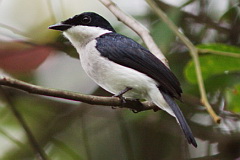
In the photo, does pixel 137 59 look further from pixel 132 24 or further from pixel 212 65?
pixel 212 65

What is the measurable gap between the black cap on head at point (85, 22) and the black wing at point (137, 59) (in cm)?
9

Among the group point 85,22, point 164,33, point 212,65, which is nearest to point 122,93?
point 85,22

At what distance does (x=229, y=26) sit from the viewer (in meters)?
3.19

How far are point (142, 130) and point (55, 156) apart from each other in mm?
499

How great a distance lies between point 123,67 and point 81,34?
0.27 metres

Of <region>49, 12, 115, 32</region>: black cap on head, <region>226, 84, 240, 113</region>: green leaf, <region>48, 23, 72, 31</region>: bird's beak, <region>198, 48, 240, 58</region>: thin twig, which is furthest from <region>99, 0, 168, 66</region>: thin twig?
<region>226, 84, 240, 113</region>: green leaf

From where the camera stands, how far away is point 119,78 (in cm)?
217

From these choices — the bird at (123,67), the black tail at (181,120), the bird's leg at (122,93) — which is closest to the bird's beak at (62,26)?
the bird at (123,67)

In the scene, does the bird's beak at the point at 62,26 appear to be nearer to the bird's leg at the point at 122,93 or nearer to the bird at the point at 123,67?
the bird at the point at 123,67

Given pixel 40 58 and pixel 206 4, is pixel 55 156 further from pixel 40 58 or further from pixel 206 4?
pixel 206 4

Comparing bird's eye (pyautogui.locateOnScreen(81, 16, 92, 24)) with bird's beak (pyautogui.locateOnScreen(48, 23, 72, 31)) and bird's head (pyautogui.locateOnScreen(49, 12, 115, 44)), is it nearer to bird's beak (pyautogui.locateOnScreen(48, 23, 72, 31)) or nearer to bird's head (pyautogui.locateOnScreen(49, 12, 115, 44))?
bird's head (pyautogui.locateOnScreen(49, 12, 115, 44))

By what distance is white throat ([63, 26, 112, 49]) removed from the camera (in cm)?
231

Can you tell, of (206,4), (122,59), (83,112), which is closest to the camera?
(122,59)

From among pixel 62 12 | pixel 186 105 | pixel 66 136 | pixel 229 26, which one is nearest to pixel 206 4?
pixel 229 26
